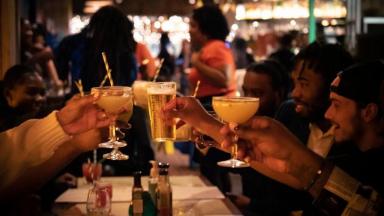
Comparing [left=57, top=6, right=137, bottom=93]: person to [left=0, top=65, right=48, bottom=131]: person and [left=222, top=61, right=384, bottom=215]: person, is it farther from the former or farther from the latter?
[left=222, top=61, right=384, bottom=215]: person

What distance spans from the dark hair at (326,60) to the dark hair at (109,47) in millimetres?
1670

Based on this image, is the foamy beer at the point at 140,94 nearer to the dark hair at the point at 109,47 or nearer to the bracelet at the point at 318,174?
the dark hair at the point at 109,47

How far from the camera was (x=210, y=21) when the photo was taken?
229 inches

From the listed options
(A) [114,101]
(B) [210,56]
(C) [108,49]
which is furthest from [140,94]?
(B) [210,56]

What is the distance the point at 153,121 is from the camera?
106 inches

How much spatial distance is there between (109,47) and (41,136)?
202 centimetres

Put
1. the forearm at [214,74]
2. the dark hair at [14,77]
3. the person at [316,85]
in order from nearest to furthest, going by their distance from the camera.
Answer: the person at [316,85], the dark hair at [14,77], the forearm at [214,74]

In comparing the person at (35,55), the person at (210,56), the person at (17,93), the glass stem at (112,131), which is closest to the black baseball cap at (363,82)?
the glass stem at (112,131)

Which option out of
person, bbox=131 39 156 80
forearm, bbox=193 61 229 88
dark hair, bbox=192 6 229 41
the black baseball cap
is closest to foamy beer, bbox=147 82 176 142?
the black baseball cap

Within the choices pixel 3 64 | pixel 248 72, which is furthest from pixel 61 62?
pixel 248 72

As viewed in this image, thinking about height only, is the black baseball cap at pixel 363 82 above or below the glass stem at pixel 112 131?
above

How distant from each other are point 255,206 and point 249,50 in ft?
29.8

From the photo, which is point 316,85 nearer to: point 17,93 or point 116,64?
point 116,64

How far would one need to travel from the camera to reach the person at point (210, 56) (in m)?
5.64
